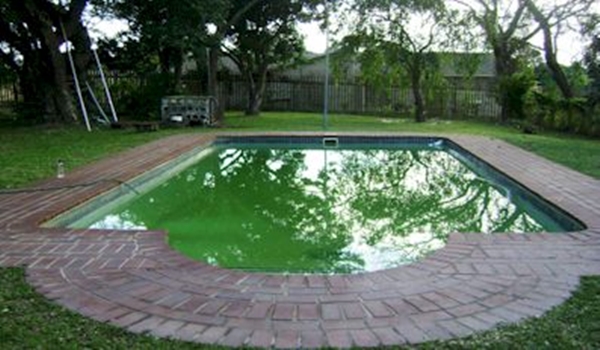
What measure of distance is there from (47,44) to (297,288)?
1193cm

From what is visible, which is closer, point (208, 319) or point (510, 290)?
point (208, 319)

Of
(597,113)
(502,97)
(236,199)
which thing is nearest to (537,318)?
(236,199)

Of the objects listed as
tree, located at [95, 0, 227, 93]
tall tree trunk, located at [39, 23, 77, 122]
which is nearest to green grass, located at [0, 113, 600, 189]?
tall tree trunk, located at [39, 23, 77, 122]

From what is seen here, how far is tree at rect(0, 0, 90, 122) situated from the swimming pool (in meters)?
5.35

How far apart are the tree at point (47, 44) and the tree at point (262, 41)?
17.6ft

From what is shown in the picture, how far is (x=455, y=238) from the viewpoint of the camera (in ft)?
14.6

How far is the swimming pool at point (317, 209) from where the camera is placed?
4941mm

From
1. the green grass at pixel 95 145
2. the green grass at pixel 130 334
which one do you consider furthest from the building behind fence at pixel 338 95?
the green grass at pixel 130 334

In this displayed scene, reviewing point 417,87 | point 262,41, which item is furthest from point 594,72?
point 262,41

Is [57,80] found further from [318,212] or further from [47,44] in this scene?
[318,212]

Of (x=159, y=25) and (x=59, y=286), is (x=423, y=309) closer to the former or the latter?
(x=59, y=286)

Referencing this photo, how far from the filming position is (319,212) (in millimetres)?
6602

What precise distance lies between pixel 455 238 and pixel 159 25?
1059 centimetres

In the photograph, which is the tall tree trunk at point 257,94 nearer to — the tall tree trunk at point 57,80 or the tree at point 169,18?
the tree at point 169,18
